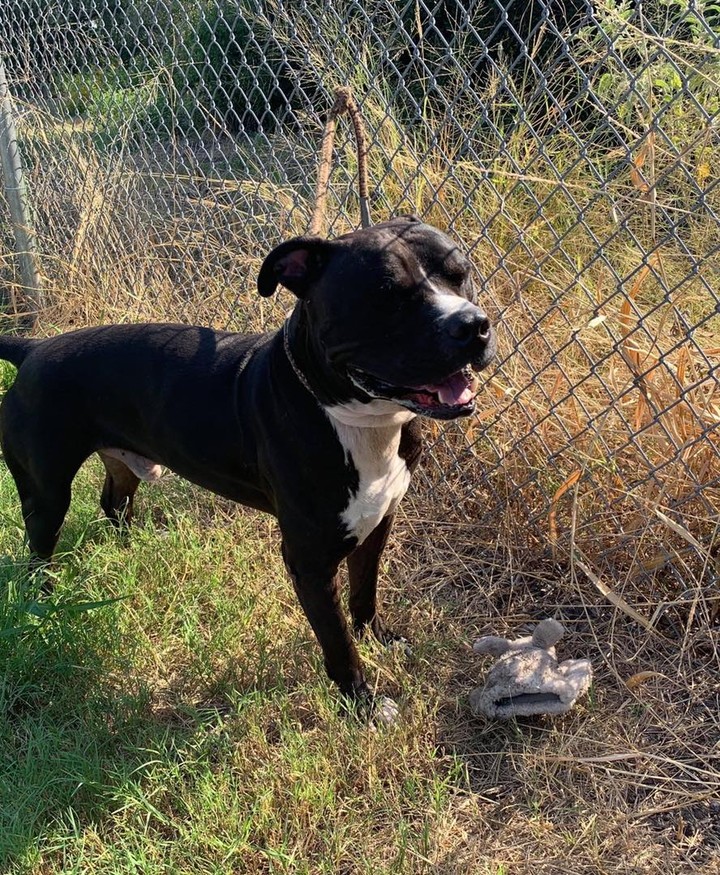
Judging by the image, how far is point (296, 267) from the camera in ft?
7.39

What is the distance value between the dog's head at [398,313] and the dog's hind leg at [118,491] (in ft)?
4.86

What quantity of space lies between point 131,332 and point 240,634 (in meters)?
1.11

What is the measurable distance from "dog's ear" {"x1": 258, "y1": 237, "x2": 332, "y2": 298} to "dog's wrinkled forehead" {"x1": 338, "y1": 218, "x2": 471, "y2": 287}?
7cm

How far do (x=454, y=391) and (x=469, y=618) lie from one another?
116 cm

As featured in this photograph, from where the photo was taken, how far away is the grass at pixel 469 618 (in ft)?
7.29

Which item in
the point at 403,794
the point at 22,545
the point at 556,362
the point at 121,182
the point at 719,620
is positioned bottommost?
the point at 22,545

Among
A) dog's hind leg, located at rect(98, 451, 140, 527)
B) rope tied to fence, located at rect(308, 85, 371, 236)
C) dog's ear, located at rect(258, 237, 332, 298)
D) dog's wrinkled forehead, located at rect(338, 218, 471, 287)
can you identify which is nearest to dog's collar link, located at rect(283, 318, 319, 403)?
dog's ear, located at rect(258, 237, 332, 298)

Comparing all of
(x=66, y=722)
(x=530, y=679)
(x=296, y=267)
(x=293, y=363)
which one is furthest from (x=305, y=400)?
(x=66, y=722)

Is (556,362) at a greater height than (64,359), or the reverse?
(556,362)

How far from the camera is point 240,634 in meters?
2.89

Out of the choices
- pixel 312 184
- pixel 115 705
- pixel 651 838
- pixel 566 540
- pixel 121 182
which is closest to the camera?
pixel 651 838

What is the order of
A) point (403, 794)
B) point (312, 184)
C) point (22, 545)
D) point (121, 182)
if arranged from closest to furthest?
1. point (403, 794)
2. point (22, 545)
3. point (312, 184)
4. point (121, 182)

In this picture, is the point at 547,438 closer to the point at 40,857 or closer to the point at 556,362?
the point at 556,362

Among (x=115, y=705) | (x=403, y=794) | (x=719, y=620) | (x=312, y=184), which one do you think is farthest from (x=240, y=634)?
(x=312, y=184)
